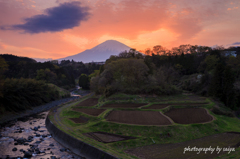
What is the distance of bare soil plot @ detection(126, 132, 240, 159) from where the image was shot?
13.8 meters

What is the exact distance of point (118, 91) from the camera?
46031mm

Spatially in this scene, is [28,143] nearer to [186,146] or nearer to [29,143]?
[29,143]

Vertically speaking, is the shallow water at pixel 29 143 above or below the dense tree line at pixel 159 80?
below

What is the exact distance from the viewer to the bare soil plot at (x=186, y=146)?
13805mm

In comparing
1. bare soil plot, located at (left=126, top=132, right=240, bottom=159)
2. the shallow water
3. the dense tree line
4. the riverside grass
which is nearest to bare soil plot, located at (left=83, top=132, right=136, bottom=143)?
the riverside grass

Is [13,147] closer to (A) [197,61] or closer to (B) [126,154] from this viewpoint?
(B) [126,154]

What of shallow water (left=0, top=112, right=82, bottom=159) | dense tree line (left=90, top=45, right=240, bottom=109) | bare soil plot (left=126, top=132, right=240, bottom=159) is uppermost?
dense tree line (left=90, top=45, right=240, bottom=109)

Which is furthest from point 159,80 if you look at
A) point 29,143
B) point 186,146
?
point 29,143

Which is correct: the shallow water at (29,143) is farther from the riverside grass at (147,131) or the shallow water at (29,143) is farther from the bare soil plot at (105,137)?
the bare soil plot at (105,137)

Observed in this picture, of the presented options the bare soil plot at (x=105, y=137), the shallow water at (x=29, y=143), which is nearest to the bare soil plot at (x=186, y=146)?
the bare soil plot at (x=105, y=137)

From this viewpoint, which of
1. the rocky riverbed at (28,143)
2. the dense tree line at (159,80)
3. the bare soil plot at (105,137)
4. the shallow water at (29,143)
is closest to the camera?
the rocky riverbed at (28,143)

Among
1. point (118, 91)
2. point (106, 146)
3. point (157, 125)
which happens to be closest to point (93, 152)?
point (106, 146)

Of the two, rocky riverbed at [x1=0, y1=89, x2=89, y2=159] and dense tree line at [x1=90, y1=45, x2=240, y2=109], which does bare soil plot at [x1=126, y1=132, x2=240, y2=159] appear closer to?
rocky riverbed at [x1=0, y1=89, x2=89, y2=159]

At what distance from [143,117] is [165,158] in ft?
37.5
